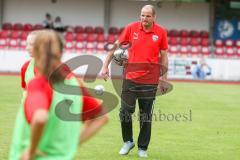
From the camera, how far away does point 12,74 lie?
30.5 m

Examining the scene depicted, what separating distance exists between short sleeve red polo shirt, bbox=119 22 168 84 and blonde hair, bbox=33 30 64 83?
574 cm

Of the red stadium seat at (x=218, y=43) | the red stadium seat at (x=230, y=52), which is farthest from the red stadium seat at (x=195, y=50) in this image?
the red stadium seat at (x=218, y=43)

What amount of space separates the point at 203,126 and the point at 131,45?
4722mm

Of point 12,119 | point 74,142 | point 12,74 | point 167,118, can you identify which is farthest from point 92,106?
point 12,74

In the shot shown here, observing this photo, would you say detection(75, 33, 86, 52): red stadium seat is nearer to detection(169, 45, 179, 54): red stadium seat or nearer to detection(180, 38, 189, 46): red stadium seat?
detection(169, 45, 179, 54): red stadium seat

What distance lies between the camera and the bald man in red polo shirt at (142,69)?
32.0 ft

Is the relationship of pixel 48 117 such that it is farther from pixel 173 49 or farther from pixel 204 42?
pixel 204 42

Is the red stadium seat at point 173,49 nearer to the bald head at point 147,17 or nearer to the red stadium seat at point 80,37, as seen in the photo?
the red stadium seat at point 80,37

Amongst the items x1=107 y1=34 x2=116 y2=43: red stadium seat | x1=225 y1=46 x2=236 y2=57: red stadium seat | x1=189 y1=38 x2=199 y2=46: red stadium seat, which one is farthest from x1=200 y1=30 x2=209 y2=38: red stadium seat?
x1=107 y1=34 x2=116 y2=43: red stadium seat

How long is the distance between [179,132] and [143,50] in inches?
145

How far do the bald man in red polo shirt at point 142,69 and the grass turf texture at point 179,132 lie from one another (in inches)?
22.0

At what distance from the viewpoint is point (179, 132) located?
1300cm

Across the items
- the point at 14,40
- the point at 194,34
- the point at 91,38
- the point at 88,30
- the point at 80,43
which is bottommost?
the point at 80,43

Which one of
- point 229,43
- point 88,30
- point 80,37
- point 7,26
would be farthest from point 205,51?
point 7,26
